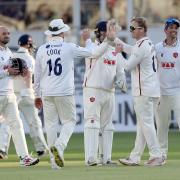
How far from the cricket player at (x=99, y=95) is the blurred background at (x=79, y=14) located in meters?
15.8

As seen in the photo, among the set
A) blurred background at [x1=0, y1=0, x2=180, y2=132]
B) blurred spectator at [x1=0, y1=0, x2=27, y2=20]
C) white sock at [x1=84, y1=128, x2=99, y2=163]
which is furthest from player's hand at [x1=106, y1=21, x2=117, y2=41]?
blurred spectator at [x1=0, y1=0, x2=27, y2=20]

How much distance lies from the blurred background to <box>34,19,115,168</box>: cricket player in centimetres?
1620

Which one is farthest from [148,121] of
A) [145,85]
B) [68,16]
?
[68,16]

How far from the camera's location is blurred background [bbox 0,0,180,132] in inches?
1415

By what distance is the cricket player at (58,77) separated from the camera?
60.6 ft

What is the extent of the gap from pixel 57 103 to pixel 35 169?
1.17m

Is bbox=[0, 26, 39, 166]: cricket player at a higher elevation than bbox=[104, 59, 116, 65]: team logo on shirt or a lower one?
lower

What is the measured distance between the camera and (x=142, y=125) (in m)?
18.9

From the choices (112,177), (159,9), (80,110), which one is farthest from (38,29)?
(112,177)

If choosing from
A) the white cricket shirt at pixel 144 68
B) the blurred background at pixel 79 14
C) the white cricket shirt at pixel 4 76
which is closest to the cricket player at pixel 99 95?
the white cricket shirt at pixel 144 68

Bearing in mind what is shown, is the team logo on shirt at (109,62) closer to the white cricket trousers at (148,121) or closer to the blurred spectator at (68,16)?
the white cricket trousers at (148,121)

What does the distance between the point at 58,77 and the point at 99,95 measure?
846 mm

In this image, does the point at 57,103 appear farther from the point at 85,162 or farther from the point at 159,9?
the point at 159,9

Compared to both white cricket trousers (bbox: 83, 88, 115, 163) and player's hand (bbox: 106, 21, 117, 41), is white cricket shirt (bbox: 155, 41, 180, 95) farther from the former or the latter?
player's hand (bbox: 106, 21, 117, 41)
